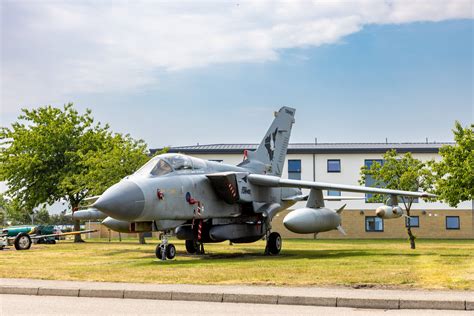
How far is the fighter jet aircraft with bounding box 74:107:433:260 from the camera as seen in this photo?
Result: 1931 cm

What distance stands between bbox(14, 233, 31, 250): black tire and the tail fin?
11.7 meters

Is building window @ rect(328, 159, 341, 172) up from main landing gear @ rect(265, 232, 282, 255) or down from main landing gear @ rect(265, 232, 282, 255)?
up

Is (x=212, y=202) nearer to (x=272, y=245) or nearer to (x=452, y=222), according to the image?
(x=272, y=245)

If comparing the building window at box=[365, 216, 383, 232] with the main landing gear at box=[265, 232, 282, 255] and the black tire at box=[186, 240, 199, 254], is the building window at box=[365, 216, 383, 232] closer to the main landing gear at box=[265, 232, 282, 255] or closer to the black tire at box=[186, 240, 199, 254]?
the main landing gear at box=[265, 232, 282, 255]

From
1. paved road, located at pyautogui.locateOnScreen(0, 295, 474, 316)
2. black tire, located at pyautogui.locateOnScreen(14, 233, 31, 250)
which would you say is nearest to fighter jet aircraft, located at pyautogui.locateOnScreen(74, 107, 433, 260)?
black tire, located at pyautogui.locateOnScreen(14, 233, 31, 250)

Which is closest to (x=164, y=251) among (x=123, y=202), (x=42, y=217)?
(x=123, y=202)

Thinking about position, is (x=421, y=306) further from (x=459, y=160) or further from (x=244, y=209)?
(x=459, y=160)

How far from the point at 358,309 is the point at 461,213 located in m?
50.8

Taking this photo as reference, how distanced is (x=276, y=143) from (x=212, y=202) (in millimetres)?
6961

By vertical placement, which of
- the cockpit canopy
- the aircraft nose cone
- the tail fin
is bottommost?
the aircraft nose cone

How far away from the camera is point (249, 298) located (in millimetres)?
11148

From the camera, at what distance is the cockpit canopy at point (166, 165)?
20.5 meters

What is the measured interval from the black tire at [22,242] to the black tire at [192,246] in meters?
9.70

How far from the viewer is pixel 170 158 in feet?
70.0
